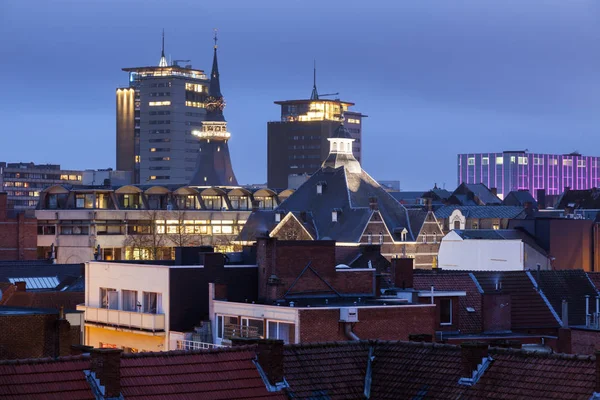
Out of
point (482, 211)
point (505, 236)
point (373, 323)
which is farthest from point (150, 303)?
point (482, 211)

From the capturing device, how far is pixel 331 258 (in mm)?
60219

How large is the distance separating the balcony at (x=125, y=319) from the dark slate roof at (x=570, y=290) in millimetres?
22842

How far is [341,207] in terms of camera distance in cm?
14238

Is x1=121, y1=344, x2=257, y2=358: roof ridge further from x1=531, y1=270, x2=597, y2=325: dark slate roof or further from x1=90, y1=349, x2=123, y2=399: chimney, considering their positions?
x1=531, y1=270, x2=597, y2=325: dark slate roof

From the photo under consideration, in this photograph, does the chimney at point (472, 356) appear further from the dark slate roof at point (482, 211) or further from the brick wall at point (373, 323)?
the dark slate roof at point (482, 211)

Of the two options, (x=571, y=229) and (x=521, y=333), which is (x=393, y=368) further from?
(x=571, y=229)

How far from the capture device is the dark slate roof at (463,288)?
66.8m

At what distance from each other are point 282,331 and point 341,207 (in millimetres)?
88682

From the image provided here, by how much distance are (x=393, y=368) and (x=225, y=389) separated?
6.06 meters

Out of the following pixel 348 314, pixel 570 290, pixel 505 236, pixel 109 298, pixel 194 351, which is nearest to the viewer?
pixel 194 351

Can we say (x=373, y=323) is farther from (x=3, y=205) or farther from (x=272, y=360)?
(x=3, y=205)

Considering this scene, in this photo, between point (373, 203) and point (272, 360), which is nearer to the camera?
point (272, 360)

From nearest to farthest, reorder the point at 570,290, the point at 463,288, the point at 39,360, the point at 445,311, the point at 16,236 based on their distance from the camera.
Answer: the point at 39,360, the point at 445,311, the point at 463,288, the point at 570,290, the point at 16,236

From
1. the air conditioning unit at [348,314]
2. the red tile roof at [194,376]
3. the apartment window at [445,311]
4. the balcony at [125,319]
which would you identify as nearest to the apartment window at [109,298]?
the balcony at [125,319]
